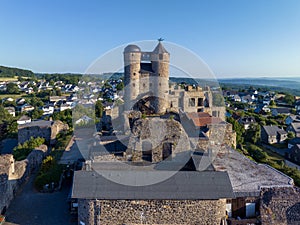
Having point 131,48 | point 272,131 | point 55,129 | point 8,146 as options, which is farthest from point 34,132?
point 272,131

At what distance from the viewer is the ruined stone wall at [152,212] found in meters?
9.27

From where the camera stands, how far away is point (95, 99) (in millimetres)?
42875

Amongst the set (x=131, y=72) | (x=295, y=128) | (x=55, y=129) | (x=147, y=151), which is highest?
(x=131, y=72)

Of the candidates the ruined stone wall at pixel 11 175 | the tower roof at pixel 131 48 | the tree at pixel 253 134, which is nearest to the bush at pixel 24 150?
the ruined stone wall at pixel 11 175

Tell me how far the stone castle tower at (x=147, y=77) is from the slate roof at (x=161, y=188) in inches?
670

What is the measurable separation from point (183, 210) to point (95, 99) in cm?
3546

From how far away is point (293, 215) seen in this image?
31.7 ft

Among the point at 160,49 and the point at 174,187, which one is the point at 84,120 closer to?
the point at 160,49

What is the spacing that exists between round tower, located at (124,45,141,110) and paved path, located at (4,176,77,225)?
13973 millimetres

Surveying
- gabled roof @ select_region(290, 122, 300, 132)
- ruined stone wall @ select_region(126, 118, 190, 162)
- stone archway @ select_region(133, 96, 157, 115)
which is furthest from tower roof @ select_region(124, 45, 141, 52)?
gabled roof @ select_region(290, 122, 300, 132)

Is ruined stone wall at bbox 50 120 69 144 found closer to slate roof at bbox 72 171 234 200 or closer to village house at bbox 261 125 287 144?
slate roof at bbox 72 171 234 200

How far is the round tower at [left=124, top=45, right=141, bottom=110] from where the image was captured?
26.6 m

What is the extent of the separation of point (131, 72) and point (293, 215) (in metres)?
20.6

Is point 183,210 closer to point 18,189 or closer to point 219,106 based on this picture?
point 18,189
